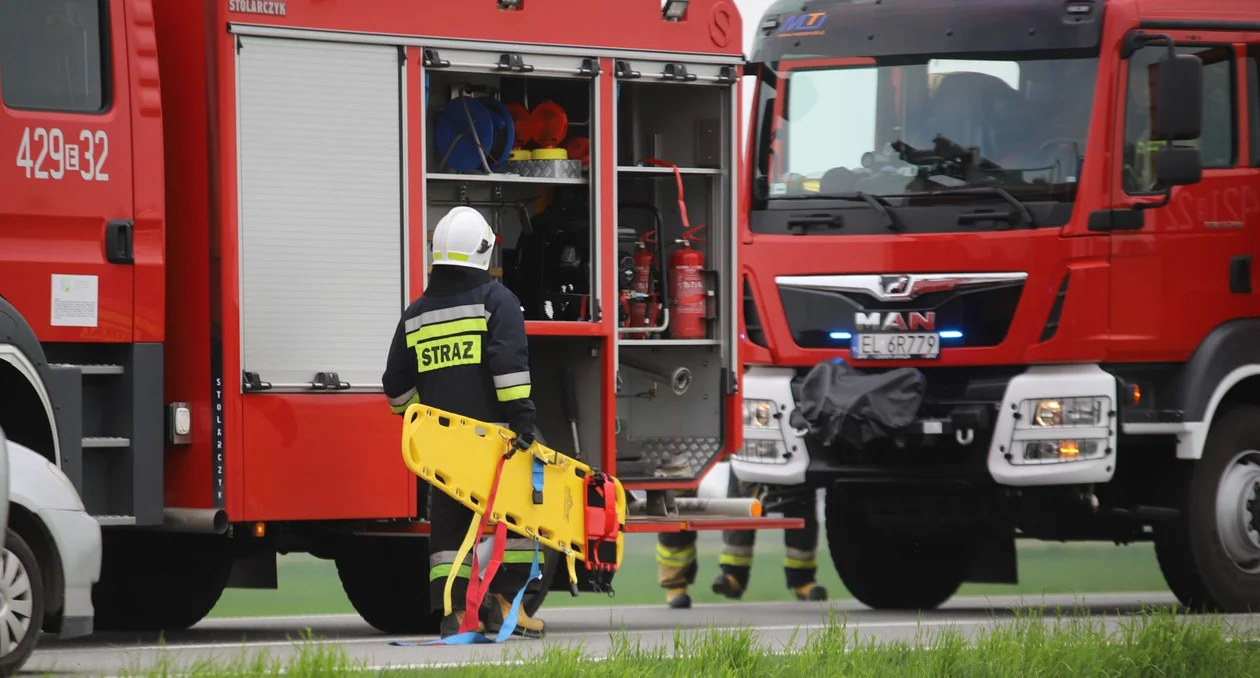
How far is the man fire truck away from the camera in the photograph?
35.4 feet

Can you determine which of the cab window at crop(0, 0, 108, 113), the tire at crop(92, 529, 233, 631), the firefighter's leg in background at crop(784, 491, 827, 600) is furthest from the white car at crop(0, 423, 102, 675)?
the firefighter's leg in background at crop(784, 491, 827, 600)

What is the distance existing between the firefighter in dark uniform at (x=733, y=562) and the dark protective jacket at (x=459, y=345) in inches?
163

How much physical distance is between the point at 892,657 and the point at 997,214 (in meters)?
4.01

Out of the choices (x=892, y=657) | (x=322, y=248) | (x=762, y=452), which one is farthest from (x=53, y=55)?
(x=762, y=452)

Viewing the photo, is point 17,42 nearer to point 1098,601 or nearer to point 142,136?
point 142,136

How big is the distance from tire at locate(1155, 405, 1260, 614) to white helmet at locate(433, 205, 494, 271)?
4454mm

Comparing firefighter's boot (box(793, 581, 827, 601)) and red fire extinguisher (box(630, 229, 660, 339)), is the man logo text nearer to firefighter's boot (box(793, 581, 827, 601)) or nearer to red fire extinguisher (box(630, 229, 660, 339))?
red fire extinguisher (box(630, 229, 660, 339))

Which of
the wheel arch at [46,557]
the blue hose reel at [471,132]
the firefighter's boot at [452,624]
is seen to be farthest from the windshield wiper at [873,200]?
the wheel arch at [46,557]

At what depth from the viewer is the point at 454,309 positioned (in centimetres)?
872

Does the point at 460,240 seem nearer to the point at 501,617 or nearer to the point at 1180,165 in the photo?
the point at 501,617

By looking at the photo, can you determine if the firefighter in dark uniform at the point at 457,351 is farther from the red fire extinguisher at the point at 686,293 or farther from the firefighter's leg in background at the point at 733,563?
the firefighter's leg in background at the point at 733,563

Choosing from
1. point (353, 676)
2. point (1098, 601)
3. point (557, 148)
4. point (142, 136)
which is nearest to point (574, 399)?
point (557, 148)

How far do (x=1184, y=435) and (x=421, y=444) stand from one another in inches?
179

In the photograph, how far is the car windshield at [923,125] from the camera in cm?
1089
